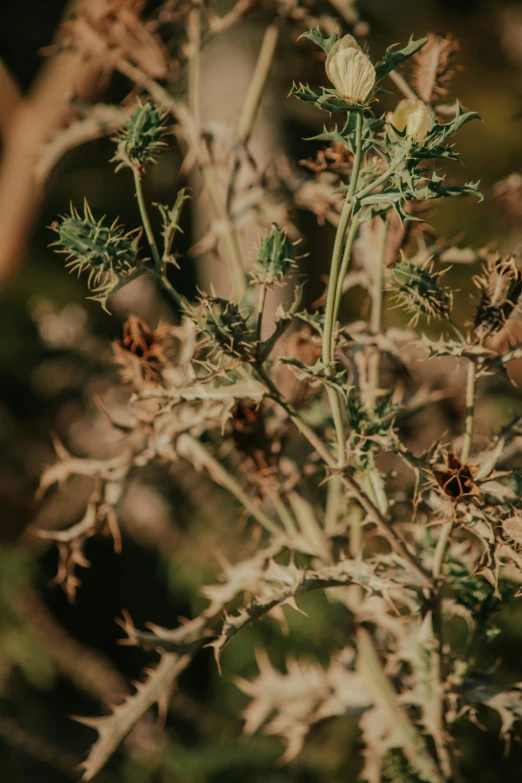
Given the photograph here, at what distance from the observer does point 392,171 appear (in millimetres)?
489

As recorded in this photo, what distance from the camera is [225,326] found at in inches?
22.8

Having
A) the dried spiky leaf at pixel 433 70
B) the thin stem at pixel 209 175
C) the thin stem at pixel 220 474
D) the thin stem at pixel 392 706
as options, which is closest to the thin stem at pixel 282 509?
the thin stem at pixel 220 474

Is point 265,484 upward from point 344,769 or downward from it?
upward

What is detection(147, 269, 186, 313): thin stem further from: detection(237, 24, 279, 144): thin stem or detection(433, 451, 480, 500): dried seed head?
detection(237, 24, 279, 144): thin stem

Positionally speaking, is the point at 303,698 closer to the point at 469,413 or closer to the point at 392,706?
the point at 392,706

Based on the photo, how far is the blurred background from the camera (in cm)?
160

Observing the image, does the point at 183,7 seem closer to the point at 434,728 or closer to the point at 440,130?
the point at 440,130

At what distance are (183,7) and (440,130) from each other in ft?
2.32

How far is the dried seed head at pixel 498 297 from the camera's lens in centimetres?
63

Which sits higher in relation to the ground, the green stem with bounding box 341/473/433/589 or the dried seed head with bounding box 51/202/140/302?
the dried seed head with bounding box 51/202/140/302

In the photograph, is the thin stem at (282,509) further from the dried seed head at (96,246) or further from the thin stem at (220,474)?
the dried seed head at (96,246)

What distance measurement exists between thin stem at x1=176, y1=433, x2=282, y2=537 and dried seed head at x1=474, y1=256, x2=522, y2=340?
1.19ft

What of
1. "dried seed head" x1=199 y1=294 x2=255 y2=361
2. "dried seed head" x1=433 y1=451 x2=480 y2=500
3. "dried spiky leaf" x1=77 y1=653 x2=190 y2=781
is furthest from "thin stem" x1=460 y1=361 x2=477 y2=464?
"dried spiky leaf" x1=77 y1=653 x2=190 y2=781

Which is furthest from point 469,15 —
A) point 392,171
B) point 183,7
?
point 392,171
